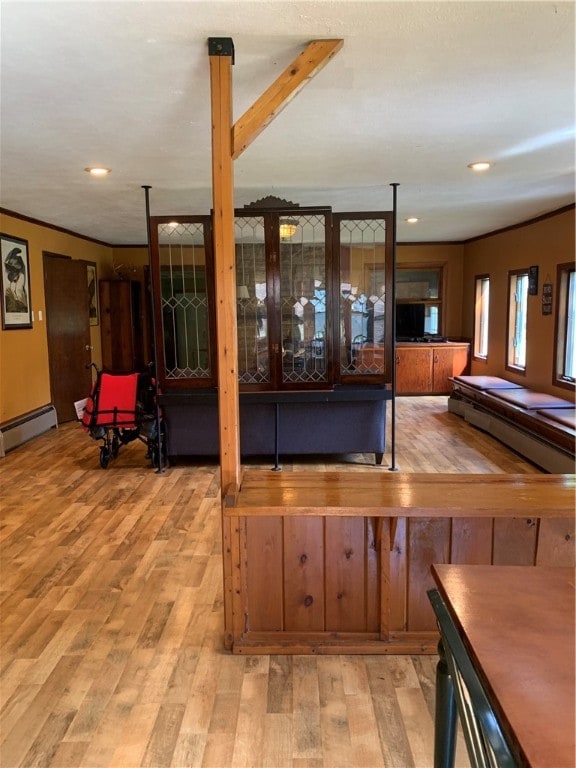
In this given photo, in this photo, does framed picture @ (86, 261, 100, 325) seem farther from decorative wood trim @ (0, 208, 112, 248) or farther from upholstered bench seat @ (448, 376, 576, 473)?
upholstered bench seat @ (448, 376, 576, 473)

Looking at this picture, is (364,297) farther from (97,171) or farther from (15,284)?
(15,284)

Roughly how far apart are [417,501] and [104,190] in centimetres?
392

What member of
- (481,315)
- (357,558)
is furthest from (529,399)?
(357,558)

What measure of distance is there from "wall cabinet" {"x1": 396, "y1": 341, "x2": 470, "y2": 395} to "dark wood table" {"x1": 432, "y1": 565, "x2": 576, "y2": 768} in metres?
7.13

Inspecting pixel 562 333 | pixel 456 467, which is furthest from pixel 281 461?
pixel 562 333

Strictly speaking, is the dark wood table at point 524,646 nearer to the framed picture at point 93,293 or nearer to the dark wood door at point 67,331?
the dark wood door at point 67,331

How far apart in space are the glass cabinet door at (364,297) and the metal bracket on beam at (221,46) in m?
2.59

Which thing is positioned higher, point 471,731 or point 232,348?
point 232,348

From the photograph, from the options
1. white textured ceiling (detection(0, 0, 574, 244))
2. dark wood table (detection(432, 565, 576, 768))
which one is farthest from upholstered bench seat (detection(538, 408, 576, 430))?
dark wood table (detection(432, 565, 576, 768))

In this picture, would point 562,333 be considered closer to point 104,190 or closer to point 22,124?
point 104,190

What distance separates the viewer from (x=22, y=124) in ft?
9.58

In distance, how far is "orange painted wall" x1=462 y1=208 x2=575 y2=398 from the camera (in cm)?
576

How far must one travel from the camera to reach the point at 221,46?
2049mm

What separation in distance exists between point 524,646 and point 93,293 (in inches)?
303
